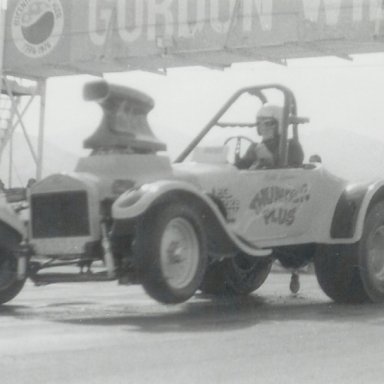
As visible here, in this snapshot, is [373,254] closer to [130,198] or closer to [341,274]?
[341,274]

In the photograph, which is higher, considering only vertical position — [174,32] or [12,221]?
[174,32]

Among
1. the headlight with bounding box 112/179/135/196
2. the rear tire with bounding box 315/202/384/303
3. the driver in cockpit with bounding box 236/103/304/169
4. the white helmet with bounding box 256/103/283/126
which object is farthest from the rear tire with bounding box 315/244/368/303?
the headlight with bounding box 112/179/135/196

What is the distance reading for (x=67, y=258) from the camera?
9047mm

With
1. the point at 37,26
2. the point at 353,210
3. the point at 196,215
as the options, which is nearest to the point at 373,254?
the point at 353,210

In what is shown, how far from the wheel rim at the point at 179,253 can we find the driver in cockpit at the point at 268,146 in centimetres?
149

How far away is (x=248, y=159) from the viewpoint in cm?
1022

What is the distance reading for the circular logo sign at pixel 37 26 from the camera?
31.5 metres

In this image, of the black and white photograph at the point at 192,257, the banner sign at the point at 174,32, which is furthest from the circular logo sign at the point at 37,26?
the black and white photograph at the point at 192,257

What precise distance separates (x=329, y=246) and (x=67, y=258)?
2.51m

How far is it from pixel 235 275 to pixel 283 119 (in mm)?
1620

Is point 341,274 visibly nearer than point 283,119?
Yes

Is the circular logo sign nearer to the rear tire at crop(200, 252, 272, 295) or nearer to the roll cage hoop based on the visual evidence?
the rear tire at crop(200, 252, 272, 295)

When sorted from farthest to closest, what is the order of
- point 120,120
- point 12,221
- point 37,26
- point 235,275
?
point 37,26 < point 235,275 < point 12,221 < point 120,120

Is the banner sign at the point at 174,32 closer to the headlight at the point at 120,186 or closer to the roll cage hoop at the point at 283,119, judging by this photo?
the roll cage hoop at the point at 283,119
